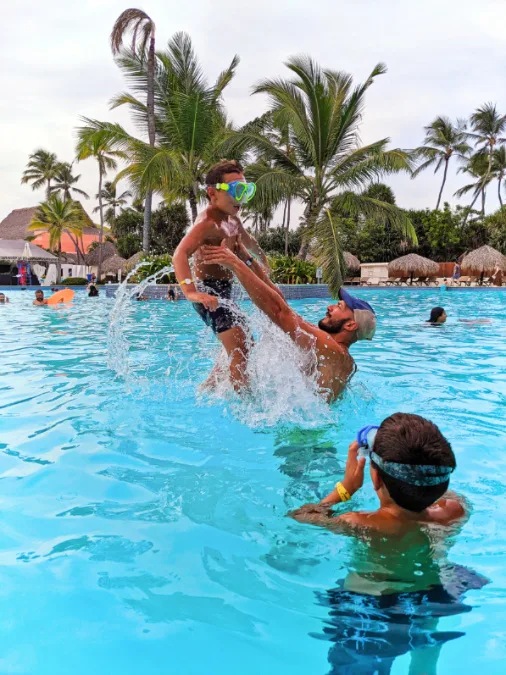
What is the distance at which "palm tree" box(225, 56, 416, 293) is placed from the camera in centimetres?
1920

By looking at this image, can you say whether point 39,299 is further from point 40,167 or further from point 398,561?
point 40,167

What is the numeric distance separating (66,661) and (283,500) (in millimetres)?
1302

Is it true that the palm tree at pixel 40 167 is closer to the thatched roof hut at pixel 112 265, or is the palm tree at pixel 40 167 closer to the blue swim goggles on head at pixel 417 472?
the thatched roof hut at pixel 112 265

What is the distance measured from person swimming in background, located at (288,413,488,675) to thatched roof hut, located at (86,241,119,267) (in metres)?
45.3

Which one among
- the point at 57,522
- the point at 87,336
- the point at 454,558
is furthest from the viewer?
the point at 87,336

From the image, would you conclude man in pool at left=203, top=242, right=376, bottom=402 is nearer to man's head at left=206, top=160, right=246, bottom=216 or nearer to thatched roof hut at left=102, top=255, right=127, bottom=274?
→ man's head at left=206, top=160, right=246, bottom=216

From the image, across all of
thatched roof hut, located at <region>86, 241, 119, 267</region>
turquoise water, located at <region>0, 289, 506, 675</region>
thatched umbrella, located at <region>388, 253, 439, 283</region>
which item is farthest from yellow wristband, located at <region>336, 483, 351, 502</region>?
thatched roof hut, located at <region>86, 241, 119, 267</region>

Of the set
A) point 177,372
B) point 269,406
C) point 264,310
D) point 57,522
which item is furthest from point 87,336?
point 57,522

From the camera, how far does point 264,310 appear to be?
355 centimetres

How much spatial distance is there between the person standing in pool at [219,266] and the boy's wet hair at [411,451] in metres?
1.95

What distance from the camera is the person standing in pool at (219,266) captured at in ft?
12.6

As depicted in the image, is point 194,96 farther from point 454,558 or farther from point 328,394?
point 454,558

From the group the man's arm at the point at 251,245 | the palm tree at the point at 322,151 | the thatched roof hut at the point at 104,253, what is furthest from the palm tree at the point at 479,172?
the man's arm at the point at 251,245

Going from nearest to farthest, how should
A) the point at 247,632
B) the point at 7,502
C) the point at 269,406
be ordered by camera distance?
the point at 247,632 < the point at 7,502 < the point at 269,406
